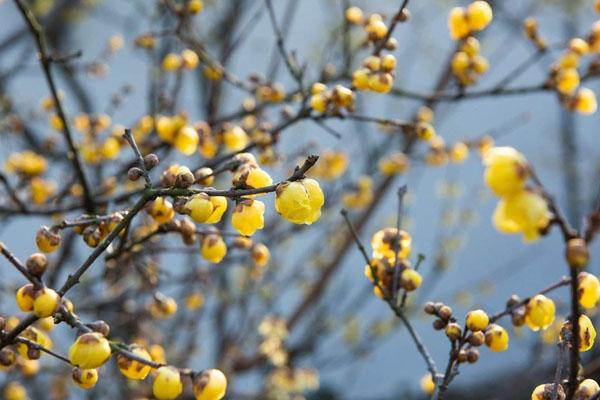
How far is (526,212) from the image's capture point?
0.60m

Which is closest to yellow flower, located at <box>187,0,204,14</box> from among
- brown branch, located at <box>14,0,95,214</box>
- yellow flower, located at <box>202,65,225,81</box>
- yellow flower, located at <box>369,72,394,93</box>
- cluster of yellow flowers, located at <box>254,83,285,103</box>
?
yellow flower, located at <box>202,65,225,81</box>

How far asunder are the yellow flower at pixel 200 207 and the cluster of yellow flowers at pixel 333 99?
22.6 inches

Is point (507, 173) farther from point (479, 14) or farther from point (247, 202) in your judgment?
point (479, 14)

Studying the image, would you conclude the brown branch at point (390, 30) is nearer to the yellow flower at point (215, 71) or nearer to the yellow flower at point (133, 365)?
the yellow flower at point (215, 71)

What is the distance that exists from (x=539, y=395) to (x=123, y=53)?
20.3 feet

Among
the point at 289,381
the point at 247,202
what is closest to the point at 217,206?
the point at 247,202

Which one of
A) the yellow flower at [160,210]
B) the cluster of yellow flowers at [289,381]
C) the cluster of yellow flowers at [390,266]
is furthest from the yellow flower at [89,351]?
the cluster of yellow flowers at [289,381]

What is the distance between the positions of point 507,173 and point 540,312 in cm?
44

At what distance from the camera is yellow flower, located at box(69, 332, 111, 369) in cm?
80

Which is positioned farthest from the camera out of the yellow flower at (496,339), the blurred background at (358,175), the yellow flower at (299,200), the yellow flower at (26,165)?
the blurred background at (358,175)

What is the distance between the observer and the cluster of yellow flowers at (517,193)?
1.97ft

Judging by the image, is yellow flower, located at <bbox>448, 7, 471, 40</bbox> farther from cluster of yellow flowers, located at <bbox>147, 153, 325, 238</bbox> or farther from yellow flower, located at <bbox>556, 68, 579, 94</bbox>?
cluster of yellow flowers, located at <bbox>147, 153, 325, 238</bbox>

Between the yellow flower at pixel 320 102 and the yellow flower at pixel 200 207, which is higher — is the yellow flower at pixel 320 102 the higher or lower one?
the higher one

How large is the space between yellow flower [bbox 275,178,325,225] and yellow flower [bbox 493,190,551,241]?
0.80 feet
